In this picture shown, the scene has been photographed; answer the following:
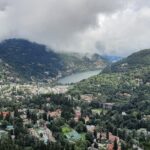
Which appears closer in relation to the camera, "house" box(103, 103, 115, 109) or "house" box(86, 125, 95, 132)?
"house" box(86, 125, 95, 132)

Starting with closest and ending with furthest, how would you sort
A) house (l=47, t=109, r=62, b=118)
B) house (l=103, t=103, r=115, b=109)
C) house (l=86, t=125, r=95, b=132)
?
house (l=86, t=125, r=95, b=132)
house (l=47, t=109, r=62, b=118)
house (l=103, t=103, r=115, b=109)

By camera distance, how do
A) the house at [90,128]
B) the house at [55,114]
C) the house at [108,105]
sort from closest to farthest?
the house at [90,128] → the house at [55,114] → the house at [108,105]

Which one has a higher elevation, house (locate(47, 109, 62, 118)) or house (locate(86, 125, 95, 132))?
house (locate(47, 109, 62, 118))

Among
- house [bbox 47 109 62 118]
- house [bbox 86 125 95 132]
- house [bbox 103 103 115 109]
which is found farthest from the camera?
house [bbox 103 103 115 109]

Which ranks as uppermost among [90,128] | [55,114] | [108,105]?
[108,105]

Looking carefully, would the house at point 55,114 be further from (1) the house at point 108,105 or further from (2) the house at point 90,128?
(1) the house at point 108,105

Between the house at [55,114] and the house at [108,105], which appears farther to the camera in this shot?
the house at [108,105]

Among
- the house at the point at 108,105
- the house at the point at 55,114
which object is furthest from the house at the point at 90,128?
the house at the point at 108,105

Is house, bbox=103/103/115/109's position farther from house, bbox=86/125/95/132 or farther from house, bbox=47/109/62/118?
house, bbox=86/125/95/132

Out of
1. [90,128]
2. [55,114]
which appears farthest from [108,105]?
[90,128]

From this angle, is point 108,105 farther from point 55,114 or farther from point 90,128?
point 90,128

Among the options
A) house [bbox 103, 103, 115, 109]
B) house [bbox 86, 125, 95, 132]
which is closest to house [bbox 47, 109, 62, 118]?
house [bbox 86, 125, 95, 132]

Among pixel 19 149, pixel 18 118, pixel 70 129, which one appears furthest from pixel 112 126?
pixel 19 149
